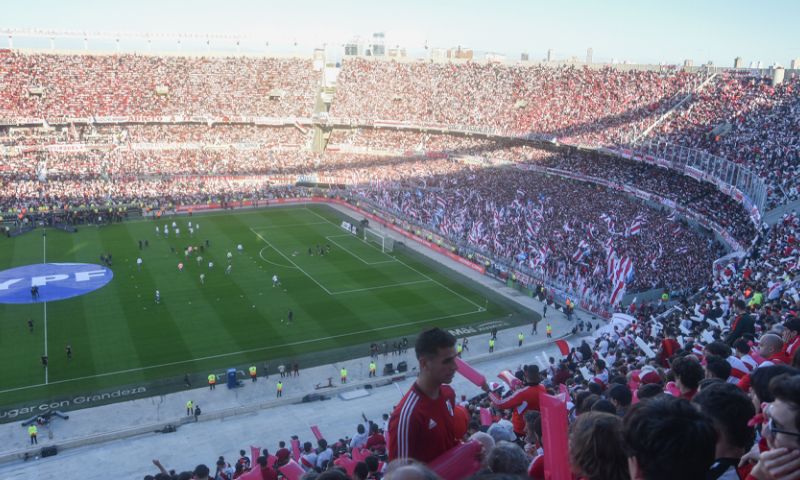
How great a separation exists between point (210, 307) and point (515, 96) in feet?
146

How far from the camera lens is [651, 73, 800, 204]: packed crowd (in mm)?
34250

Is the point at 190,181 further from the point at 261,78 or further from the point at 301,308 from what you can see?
the point at 301,308

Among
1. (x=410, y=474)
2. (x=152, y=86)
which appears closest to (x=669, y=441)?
(x=410, y=474)

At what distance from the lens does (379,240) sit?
48812mm

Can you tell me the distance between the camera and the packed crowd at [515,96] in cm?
5331

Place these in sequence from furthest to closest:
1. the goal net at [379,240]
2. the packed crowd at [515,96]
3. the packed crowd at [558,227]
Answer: the packed crowd at [515,96] < the goal net at [379,240] < the packed crowd at [558,227]

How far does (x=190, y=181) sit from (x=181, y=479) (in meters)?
53.4

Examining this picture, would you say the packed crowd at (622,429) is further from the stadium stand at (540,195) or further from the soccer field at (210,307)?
the soccer field at (210,307)

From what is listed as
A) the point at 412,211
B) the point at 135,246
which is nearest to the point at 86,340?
the point at 135,246

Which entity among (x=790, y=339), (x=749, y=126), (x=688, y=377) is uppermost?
(x=749, y=126)

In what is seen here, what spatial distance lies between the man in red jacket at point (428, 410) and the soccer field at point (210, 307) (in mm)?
23514

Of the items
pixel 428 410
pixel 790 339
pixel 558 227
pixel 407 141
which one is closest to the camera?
pixel 428 410

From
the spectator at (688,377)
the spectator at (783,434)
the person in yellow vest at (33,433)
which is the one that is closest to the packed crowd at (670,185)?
the spectator at (688,377)

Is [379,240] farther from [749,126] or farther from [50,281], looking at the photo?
[749,126]
